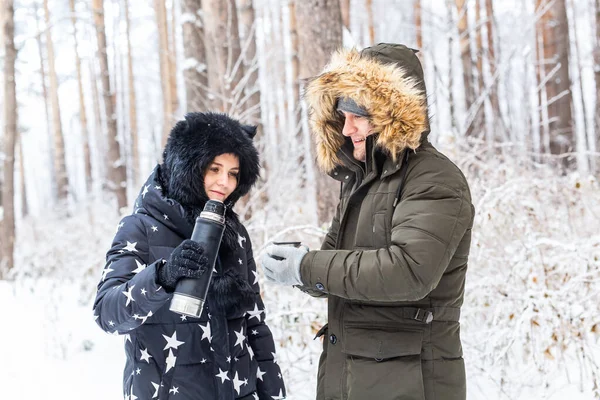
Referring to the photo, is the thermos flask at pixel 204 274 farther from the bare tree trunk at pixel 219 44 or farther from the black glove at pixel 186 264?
the bare tree trunk at pixel 219 44

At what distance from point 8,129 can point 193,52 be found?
322 cm

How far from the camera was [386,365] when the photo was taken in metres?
1.78

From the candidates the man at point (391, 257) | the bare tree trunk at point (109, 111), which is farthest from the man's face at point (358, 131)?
the bare tree trunk at point (109, 111)

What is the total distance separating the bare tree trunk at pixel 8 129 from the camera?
8.09 metres

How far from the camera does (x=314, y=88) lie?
216 cm

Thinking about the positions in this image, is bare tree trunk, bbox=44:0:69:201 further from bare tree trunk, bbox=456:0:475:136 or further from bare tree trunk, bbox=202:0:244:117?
bare tree trunk, bbox=456:0:475:136

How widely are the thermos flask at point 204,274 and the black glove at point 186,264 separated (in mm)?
21

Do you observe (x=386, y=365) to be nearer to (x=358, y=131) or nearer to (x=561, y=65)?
(x=358, y=131)

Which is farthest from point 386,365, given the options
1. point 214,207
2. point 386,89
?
point 386,89

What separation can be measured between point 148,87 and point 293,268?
101 ft

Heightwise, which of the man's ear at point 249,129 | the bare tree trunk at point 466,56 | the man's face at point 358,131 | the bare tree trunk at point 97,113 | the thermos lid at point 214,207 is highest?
the bare tree trunk at point 97,113

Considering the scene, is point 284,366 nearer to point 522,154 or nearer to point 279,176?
point 279,176

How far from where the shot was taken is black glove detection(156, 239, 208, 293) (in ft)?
5.72

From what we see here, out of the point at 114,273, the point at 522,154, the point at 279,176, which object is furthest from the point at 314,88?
the point at 522,154
